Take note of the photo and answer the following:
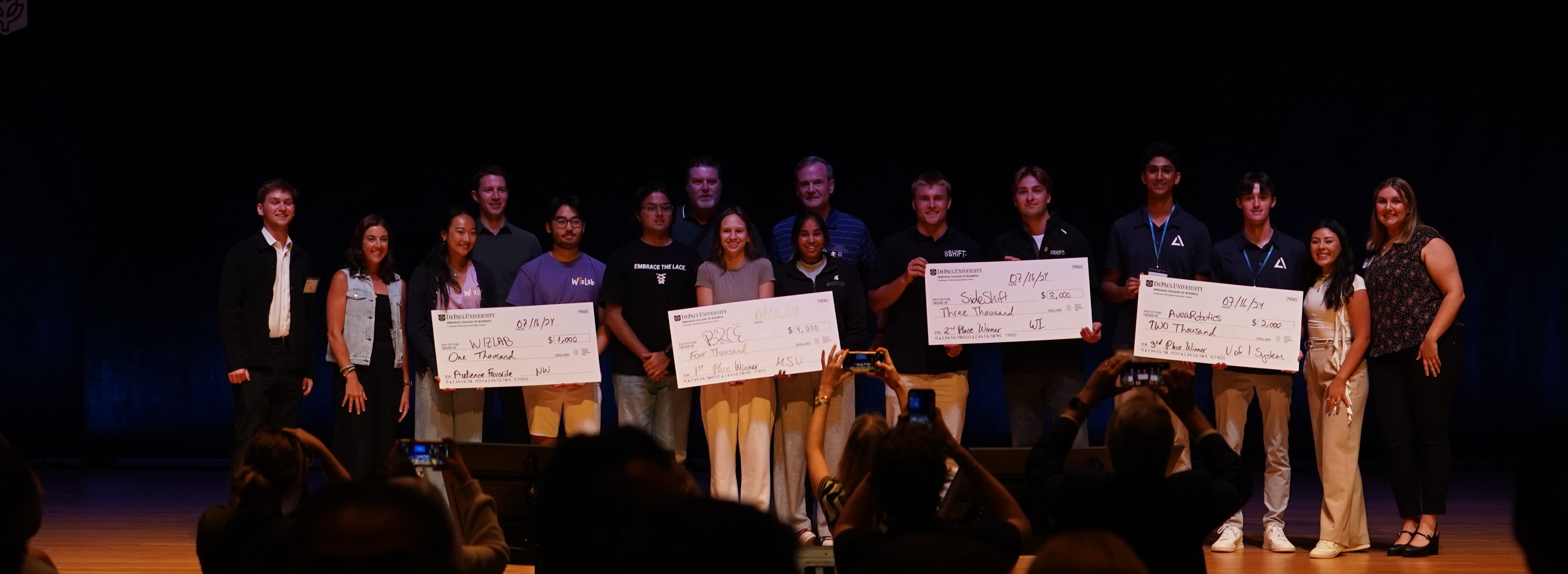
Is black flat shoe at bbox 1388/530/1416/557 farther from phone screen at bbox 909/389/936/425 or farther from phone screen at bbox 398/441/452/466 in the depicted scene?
phone screen at bbox 398/441/452/466

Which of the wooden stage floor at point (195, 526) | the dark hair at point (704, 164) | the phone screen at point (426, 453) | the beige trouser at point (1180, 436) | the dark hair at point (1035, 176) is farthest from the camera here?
the dark hair at point (704, 164)

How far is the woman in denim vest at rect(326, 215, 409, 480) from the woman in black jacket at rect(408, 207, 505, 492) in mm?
129

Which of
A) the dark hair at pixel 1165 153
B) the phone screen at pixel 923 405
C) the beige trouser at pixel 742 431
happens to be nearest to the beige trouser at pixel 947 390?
the beige trouser at pixel 742 431

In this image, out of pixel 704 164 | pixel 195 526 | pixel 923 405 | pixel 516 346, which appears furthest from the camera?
pixel 704 164

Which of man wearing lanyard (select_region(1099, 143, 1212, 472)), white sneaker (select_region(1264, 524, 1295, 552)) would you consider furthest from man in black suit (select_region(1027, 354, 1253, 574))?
man wearing lanyard (select_region(1099, 143, 1212, 472))

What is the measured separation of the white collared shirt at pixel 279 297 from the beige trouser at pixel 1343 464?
4.83 meters

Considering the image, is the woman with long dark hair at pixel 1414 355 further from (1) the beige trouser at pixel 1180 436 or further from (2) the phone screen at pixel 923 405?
(2) the phone screen at pixel 923 405

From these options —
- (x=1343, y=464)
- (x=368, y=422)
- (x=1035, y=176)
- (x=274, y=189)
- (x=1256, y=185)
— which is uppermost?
(x=274, y=189)

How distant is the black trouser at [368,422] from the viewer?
241 inches

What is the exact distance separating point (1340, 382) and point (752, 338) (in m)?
2.55

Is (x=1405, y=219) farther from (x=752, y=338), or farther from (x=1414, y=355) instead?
(x=752, y=338)

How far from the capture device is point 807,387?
5.83 meters

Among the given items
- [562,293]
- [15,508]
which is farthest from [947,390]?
[15,508]

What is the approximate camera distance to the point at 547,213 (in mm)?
6184
